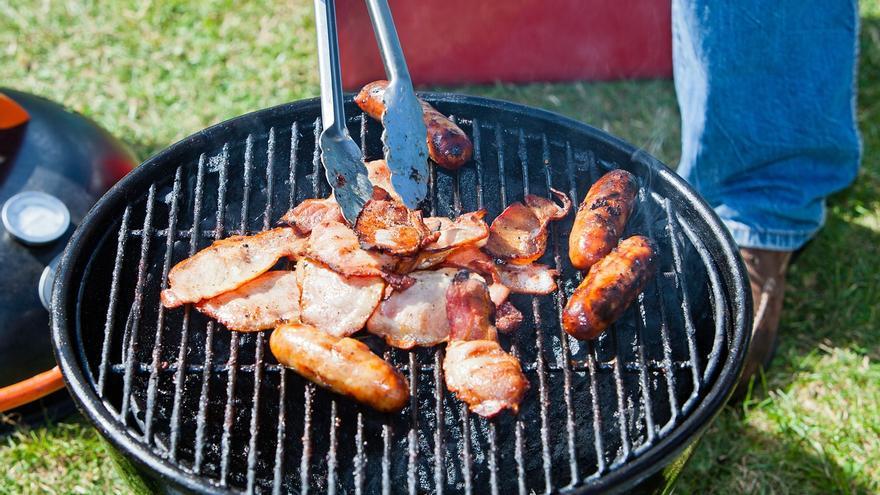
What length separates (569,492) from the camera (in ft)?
6.08

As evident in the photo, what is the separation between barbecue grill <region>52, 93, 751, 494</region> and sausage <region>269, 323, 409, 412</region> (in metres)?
0.08

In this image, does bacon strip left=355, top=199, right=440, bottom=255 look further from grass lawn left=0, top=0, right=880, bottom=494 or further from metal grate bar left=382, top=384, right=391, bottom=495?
grass lawn left=0, top=0, right=880, bottom=494

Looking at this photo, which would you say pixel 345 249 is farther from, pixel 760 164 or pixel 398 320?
pixel 760 164

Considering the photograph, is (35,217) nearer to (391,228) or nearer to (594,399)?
(391,228)

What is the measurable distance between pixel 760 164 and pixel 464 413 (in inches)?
78.6

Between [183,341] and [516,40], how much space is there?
3.04 m

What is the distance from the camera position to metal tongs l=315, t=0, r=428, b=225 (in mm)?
2311

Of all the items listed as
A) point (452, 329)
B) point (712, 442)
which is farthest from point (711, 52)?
point (452, 329)

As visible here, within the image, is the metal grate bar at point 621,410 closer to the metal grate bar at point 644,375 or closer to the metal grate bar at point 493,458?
the metal grate bar at point 644,375

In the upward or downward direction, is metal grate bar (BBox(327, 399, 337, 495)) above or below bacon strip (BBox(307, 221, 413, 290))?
below

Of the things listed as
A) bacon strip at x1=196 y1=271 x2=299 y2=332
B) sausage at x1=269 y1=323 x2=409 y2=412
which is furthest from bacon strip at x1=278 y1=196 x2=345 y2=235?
sausage at x1=269 y1=323 x2=409 y2=412

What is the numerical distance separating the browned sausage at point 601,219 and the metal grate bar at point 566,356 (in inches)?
1.9

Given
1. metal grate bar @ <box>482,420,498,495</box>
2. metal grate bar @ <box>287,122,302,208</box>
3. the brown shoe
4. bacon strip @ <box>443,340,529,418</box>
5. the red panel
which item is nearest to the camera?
metal grate bar @ <box>482,420,498,495</box>

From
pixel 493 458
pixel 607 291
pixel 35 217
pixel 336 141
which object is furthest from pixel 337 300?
pixel 35 217
